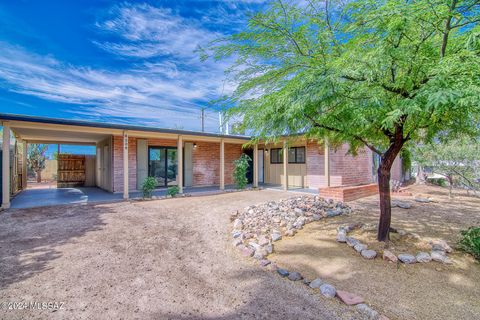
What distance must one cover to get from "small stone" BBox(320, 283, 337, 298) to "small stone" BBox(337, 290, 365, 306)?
6cm

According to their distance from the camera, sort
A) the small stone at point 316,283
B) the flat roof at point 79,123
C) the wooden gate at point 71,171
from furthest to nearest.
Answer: the wooden gate at point 71,171, the flat roof at point 79,123, the small stone at point 316,283

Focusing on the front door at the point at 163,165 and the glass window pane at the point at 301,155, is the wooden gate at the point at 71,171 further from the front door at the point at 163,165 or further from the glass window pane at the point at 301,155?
the glass window pane at the point at 301,155

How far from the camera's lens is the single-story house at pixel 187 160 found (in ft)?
31.1

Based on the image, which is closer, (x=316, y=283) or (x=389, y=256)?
(x=316, y=283)

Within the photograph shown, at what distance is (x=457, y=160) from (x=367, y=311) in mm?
9601

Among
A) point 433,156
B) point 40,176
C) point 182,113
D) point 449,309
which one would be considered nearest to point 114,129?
point 449,309

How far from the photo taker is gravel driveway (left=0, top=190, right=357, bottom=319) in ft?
7.80

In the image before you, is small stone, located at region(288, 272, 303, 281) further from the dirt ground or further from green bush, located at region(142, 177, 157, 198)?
green bush, located at region(142, 177, 157, 198)

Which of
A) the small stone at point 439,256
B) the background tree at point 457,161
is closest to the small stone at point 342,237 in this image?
the small stone at point 439,256

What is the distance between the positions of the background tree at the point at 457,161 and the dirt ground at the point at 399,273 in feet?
14.6

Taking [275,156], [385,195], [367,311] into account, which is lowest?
[367,311]

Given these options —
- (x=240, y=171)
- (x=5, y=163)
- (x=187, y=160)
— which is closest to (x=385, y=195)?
(x=240, y=171)

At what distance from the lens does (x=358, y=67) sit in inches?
103

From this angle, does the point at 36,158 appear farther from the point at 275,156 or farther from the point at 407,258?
the point at 407,258
